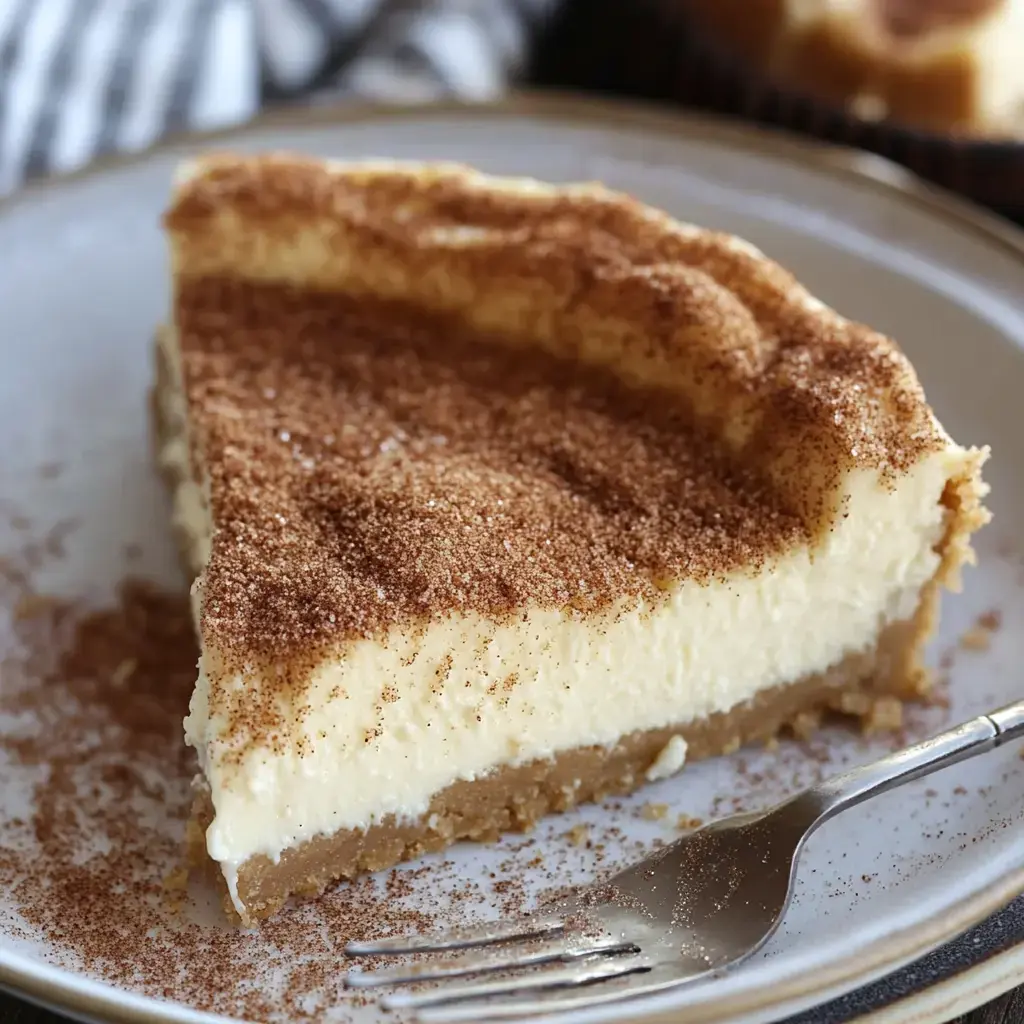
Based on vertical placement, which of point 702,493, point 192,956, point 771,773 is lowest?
point 192,956

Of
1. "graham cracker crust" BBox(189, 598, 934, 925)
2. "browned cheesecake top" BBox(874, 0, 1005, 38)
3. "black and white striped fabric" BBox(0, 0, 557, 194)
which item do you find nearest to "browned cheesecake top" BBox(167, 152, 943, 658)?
"graham cracker crust" BBox(189, 598, 934, 925)

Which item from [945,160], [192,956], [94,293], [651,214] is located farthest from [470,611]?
[945,160]

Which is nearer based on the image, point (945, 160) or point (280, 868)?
point (280, 868)

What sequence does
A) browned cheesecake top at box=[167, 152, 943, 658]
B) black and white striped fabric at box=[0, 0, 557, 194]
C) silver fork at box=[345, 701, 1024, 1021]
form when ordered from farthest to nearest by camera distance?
black and white striped fabric at box=[0, 0, 557, 194], browned cheesecake top at box=[167, 152, 943, 658], silver fork at box=[345, 701, 1024, 1021]

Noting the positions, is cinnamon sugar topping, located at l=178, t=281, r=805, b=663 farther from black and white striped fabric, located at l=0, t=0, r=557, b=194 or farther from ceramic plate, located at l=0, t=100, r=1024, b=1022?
black and white striped fabric, located at l=0, t=0, r=557, b=194

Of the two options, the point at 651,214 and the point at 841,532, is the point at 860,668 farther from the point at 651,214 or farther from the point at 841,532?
the point at 651,214
